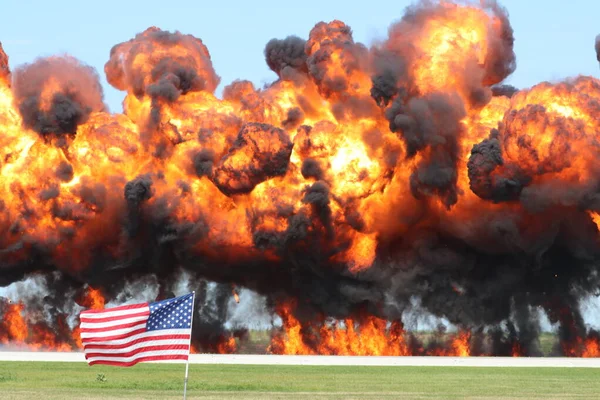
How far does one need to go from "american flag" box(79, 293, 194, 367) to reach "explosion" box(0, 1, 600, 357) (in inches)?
Answer: 1652

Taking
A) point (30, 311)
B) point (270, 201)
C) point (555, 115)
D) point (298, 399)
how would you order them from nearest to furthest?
point (298, 399), point (555, 115), point (270, 201), point (30, 311)

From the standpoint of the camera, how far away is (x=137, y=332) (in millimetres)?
31188

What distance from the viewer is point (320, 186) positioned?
74.5 m

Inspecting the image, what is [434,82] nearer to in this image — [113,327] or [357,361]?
[357,361]

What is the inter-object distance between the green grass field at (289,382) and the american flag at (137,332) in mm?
9752

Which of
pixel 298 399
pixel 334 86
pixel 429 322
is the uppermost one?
pixel 334 86

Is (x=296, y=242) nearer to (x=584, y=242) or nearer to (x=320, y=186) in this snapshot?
(x=320, y=186)

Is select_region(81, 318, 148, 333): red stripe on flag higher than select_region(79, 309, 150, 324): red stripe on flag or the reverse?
the reverse

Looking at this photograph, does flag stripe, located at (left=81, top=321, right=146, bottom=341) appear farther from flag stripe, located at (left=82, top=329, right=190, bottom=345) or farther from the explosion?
the explosion

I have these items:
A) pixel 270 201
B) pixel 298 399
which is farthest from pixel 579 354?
pixel 298 399

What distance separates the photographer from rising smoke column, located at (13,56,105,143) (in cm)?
7619

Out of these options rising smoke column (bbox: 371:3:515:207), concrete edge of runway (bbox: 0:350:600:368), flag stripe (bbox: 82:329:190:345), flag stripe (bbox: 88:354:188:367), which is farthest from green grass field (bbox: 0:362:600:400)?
rising smoke column (bbox: 371:3:515:207)

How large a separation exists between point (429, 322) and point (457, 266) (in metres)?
4.52

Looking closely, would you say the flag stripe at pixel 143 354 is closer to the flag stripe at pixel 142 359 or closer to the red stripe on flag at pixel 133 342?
the flag stripe at pixel 142 359
